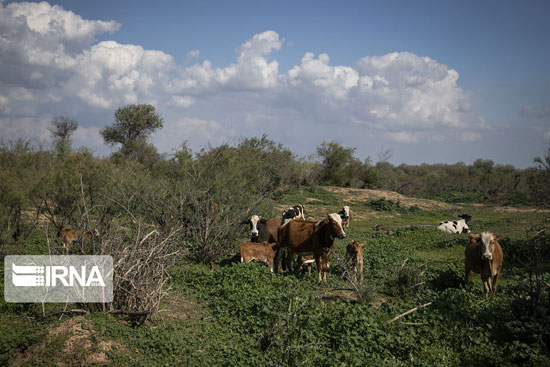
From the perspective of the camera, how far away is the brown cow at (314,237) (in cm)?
1044

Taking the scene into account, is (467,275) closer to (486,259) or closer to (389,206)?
(486,259)

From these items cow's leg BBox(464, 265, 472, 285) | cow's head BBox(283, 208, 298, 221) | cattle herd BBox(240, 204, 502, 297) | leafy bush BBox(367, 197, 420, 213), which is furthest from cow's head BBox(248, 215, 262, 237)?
leafy bush BBox(367, 197, 420, 213)

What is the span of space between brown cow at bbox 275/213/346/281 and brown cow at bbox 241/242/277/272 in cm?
28

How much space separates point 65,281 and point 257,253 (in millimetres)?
5018

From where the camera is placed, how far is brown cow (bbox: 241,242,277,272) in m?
11.1

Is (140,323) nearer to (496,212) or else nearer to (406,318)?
(406,318)

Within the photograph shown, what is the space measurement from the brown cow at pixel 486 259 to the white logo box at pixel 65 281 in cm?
796

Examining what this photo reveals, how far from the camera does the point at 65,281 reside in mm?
7711

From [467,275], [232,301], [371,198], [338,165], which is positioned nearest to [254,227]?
[232,301]

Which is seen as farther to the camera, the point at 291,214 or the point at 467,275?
the point at 291,214

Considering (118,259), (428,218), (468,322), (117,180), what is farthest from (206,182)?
(428,218)

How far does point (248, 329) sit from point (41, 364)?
3233 mm

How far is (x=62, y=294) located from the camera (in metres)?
7.41

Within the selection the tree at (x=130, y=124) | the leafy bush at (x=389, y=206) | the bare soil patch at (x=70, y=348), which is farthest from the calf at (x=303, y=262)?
the tree at (x=130, y=124)
